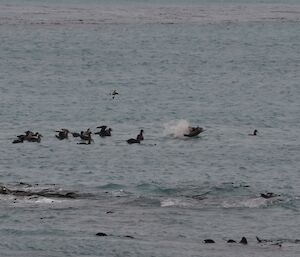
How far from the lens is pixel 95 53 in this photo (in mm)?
142625

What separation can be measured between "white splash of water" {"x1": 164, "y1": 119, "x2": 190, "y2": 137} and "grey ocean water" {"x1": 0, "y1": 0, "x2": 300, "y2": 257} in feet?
0.94

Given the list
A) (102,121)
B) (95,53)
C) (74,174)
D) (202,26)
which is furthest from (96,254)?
(202,26)

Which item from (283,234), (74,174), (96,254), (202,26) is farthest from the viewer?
(202,26)

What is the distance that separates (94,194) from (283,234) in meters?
10.8

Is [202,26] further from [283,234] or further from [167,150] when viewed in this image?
[283,234]

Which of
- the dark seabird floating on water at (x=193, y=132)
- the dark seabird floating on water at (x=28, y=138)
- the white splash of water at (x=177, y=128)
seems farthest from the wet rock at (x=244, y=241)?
A: the white splash of water at (x=177, y=128)

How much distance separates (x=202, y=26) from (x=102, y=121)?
9050cm

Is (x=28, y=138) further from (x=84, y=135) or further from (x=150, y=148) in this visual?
(x=150, y=148)

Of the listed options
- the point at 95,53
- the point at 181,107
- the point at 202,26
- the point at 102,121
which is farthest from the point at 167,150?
the point at 202,26

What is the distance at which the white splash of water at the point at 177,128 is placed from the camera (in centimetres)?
8050

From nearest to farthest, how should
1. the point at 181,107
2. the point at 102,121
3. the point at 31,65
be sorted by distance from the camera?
the point at 102,121 < the point at 181,107 < the point at 31,65

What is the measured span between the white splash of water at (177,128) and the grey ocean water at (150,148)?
0.94 feet

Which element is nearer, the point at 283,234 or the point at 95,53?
the point at 283,234

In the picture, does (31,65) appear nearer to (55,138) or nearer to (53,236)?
(55,138)
